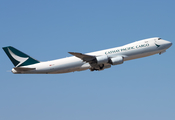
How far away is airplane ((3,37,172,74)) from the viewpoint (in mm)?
51147

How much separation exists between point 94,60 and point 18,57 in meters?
16.4

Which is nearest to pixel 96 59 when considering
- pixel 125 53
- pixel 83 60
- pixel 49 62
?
pixel 83 60

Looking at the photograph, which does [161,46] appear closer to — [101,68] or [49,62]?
[101,68]

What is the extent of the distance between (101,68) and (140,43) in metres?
9.69

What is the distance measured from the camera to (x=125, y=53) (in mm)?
52000

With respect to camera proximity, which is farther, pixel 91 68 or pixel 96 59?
pixel 91 68

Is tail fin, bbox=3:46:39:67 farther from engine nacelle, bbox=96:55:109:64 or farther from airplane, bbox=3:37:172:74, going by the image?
engine nacelle, bbox=96:55:109:64

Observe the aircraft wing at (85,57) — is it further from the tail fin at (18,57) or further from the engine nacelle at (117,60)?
the tail fin at (18,57)

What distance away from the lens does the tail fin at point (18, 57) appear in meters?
54.0

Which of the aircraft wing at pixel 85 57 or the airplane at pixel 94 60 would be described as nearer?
the aircraft wing at pixel 85 57

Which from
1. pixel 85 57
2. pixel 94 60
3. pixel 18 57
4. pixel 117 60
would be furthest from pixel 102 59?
pixel 18 57

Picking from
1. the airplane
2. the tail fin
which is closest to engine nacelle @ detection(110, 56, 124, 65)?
the airplane

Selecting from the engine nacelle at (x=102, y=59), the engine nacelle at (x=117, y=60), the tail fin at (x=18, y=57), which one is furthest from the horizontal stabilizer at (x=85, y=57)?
the tail fin at (x=18, y=57)

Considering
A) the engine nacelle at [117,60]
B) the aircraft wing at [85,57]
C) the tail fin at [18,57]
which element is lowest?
the engine nacelle at [117,60]
